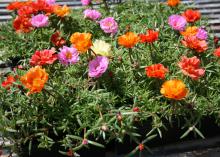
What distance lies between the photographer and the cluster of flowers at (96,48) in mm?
2189

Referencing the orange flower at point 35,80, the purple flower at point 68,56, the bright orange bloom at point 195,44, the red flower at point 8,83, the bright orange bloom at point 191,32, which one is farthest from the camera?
the bright orange bloom at point 191,32

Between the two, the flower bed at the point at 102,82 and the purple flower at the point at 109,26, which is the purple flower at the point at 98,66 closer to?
the flower bed at the point at 102,82

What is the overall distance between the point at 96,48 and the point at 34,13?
24.8 inches

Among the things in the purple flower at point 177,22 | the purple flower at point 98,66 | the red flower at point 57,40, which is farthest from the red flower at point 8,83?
the purple flower at point 177,22

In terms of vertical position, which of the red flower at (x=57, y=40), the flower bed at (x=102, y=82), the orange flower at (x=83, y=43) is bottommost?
the flower bed at (x=102, y=82)

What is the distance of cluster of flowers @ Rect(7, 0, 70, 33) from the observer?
9.22ft

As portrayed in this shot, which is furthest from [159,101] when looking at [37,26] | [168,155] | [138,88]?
[37,26]

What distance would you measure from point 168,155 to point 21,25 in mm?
1180

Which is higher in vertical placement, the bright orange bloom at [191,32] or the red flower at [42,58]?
the bright orange bloom at [191,32]

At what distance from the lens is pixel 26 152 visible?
226 cm

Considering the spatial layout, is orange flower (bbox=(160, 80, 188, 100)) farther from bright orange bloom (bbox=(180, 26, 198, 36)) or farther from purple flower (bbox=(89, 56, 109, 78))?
bright orange bloom (bbox=(180, 26, 198, 36))

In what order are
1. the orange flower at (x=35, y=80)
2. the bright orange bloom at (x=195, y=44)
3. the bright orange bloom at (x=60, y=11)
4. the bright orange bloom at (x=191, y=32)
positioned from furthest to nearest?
the bright orange bloom at (x=60, y=11) < the bright orange bloom at (x=191, y=32) < the bright orange bloom at (x=195, y=44) < the orange flower at (x=35, y=80)

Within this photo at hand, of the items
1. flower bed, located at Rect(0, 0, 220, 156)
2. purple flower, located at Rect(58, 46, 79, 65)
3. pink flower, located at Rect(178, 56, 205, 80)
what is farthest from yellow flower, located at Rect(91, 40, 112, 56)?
pink flower, located at Rect(178, 56, 205, 80)

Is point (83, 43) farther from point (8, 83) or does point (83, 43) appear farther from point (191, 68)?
point (191, 68)
